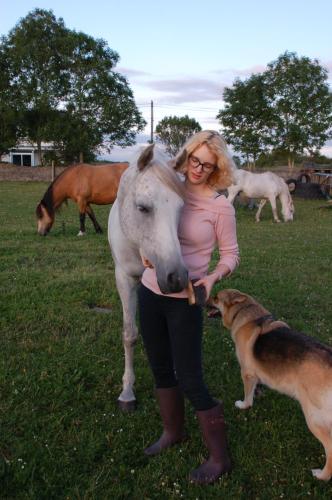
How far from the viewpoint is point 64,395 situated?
365cm

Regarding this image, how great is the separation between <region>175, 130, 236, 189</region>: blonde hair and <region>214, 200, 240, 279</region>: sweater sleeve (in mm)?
148

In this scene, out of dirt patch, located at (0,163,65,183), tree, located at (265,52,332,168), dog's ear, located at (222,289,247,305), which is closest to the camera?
dog's ear, located at (222,289,247,305)

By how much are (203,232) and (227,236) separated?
0.52 feet

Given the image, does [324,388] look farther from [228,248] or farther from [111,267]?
[111,267]

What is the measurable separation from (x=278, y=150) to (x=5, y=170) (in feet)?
73.6

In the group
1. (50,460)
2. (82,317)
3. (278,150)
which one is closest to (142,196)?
(50,460)

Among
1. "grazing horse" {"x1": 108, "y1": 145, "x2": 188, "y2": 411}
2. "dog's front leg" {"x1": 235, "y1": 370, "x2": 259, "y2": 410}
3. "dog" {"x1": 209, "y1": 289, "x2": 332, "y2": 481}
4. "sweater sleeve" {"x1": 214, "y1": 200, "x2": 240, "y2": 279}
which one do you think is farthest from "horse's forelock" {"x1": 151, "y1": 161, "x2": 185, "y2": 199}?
"dog's front leg" {"x1": 235, "y1": 370, "x2": 259, "y2": 410}

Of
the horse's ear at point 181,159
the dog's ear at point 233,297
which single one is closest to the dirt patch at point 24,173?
the dog's ear at point 233,297

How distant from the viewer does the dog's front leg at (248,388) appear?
3.45 metres

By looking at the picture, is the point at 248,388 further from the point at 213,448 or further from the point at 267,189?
the point at 267,189

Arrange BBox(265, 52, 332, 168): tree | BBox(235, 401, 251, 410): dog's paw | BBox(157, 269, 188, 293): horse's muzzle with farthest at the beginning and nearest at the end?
BBox(265, 52, 332, 168): tree < BBox(235, 401, 251, 410): dog's paw < BBox(157, 269, 188, 293): horse's muzzle

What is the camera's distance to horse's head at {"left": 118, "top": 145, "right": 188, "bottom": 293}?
2.33 meters

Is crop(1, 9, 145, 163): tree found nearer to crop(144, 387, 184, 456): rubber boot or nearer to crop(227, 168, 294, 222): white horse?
crop(227, 168, 294, 222): white horse

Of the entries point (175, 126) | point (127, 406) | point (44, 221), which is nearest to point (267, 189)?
point (44, 221)
